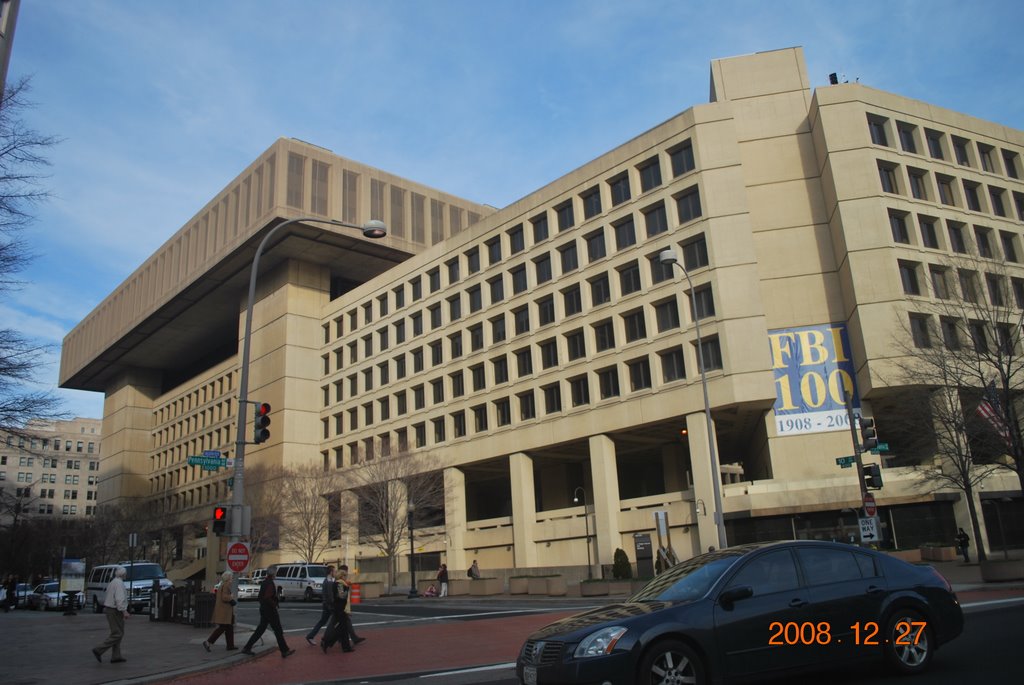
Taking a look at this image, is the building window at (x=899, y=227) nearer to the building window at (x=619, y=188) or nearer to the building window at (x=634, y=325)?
the building window at (x=634, y=325)

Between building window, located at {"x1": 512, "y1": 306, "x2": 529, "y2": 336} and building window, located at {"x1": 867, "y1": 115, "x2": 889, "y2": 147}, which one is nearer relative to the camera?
building window, located at {"x1": 867, "y1": 115, "x2": 889, "y2": 147}

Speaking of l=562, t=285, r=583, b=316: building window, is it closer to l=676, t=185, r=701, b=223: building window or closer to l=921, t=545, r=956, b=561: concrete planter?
l=676, t=185, r=701, b=223: building window

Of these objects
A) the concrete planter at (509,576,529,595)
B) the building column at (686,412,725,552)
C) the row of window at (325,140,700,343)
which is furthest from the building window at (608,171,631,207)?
the concrete planter at (509,576,529,595)

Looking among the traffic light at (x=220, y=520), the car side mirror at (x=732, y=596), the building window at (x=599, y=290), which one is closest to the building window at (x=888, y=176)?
the building window at (x=599, y=290)

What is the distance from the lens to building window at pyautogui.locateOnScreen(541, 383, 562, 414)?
48.7 metres

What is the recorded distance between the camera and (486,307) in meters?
54.6

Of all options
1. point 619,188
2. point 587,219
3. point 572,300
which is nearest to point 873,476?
point 572,300

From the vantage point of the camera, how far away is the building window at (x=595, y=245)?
4772cm

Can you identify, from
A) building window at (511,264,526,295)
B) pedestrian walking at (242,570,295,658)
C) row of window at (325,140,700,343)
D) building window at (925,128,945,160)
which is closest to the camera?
pedestrian walking at (242,570,295,658)

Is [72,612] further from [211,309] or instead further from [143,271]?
[143,271]

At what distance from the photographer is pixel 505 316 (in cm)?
5275

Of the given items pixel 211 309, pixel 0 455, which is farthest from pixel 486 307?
pixel 0 455

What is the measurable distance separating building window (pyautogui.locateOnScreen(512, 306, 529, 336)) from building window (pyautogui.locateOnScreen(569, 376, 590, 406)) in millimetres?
5819

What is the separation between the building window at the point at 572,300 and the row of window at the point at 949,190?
1818 cm
